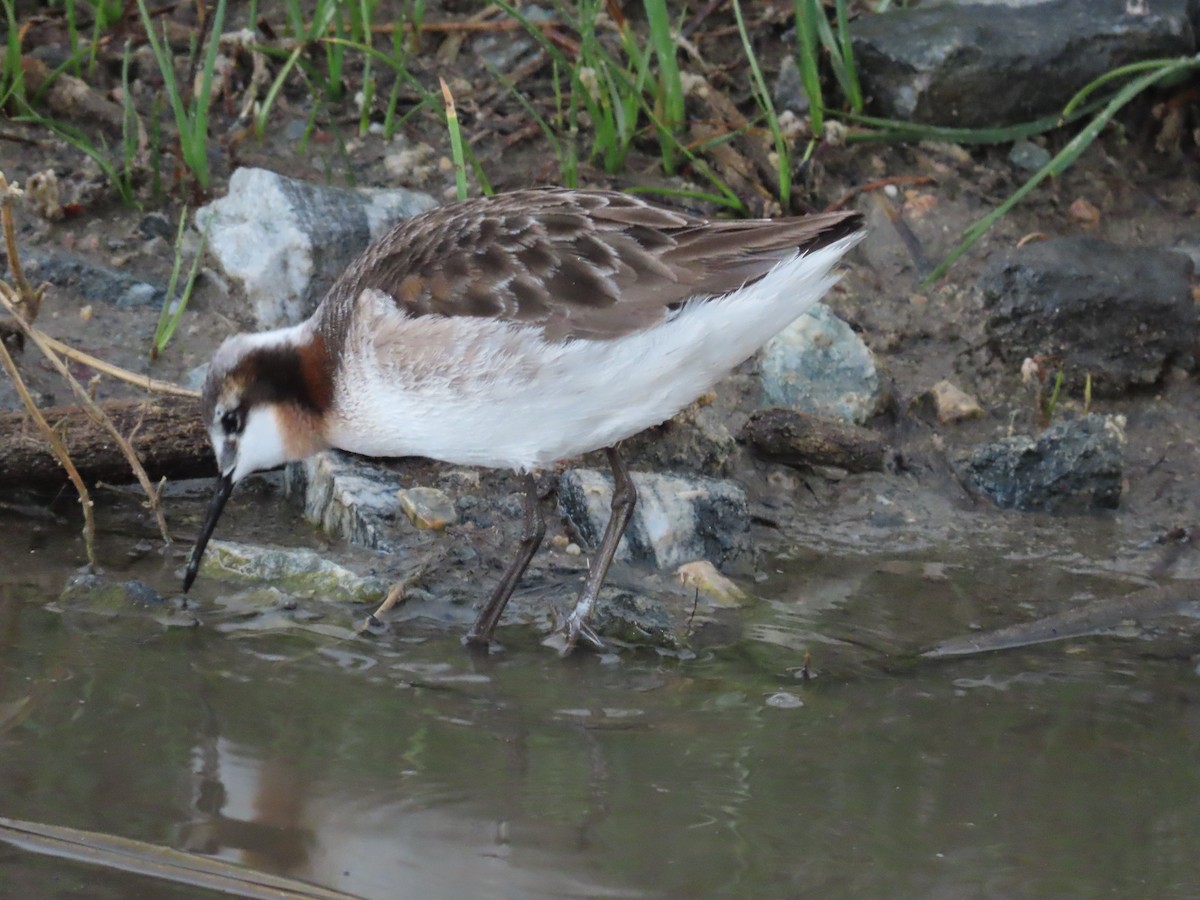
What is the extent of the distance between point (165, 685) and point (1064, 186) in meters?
5.28

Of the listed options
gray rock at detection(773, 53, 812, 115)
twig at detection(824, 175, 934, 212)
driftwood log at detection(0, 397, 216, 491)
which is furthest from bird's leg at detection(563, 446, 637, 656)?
gray rock at detection(773, 53, 812, 115)

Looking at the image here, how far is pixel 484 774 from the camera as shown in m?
4.28

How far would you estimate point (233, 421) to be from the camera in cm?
567

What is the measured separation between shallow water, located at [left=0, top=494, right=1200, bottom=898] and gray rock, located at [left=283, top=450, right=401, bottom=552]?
0.66m

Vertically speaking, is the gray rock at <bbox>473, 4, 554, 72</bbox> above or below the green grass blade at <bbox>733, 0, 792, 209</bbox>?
above

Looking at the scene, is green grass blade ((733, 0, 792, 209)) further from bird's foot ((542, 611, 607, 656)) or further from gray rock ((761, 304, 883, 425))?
bird's foot ((542, 611, 607, 656))

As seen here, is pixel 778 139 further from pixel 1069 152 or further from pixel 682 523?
pixel 682 523

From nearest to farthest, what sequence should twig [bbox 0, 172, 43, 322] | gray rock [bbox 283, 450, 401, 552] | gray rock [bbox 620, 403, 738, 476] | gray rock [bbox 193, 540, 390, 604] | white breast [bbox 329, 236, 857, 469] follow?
white breast [bbox 329, 236, 857, 469], twig [bbox 0, 172, 43, 322], gray rock [bbox 193, 540, 390, 604], gray rock [bbox 283, 450, 401, 552], gray rock [bbox 620, 403, 738, 476]

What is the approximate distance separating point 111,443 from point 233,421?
749 millimetres

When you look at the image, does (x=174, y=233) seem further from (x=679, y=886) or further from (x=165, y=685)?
(x=679, y=886)

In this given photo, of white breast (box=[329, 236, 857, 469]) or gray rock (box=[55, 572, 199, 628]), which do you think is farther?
gray rock (box=[55, 572, 199, 628])

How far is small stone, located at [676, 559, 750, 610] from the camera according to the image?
5707 millimetres

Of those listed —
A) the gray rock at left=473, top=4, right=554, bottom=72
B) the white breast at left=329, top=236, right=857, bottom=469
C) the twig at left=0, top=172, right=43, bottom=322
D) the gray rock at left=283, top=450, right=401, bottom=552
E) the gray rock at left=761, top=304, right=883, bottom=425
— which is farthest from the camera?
the gray rock at left=473, top=4, right=554, bottom=72

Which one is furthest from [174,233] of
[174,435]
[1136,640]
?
[1136,640]
